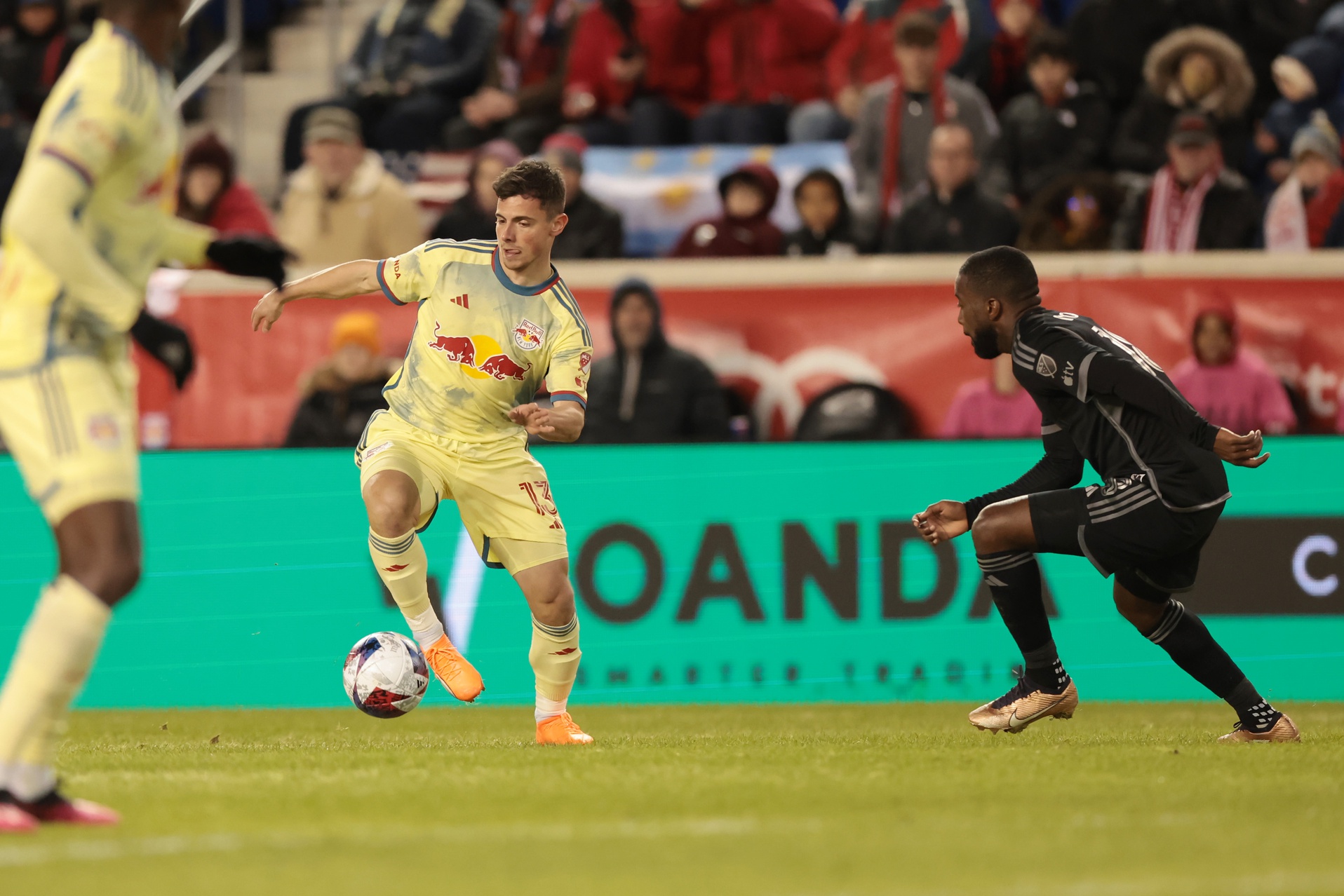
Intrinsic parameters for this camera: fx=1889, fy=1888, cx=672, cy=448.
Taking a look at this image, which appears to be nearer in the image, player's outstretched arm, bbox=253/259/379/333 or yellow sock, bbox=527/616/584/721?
player's outstretched arm, bbox=253/259/379/333

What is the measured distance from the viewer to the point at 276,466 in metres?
10.6

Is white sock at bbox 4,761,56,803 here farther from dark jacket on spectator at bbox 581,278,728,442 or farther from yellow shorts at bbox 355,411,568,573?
dark jacket on spectator at bbox 581,278,728,442

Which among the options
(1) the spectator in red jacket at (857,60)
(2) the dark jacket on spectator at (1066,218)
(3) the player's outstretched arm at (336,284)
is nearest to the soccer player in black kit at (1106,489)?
(3) the player's outstretched arm at (336,284)

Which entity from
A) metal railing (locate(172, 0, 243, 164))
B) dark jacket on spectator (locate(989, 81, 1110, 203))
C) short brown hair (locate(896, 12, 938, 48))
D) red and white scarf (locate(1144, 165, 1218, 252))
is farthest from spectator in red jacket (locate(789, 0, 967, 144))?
metal railing (locate(172, 0, 243, 164))

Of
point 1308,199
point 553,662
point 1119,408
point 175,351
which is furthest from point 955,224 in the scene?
point 175,351

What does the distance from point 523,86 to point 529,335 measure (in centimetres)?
878

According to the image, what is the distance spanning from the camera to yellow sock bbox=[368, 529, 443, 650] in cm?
772

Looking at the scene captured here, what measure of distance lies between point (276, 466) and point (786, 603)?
2.95 metres

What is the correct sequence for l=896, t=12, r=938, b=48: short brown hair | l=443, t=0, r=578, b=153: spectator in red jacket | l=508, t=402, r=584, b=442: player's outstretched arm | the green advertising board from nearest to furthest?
1. l=508, t=402, r=584, b=442: player's outstretched arm
2. the green advertising board
3. l=896, t=12, r=938, b=48: short brown hair
4. l=443, t=0, r=578, b=153: spectator in red jacket

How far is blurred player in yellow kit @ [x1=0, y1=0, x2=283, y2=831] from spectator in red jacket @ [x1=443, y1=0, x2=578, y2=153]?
9574 millimetres

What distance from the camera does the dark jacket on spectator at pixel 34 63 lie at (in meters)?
16.1

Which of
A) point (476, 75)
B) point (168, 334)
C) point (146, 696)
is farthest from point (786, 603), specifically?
point (476, 75)

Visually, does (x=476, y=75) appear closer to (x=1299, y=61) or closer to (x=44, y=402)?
(x=1299, y=61)

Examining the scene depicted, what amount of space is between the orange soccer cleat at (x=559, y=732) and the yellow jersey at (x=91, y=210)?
2845 millimetres
